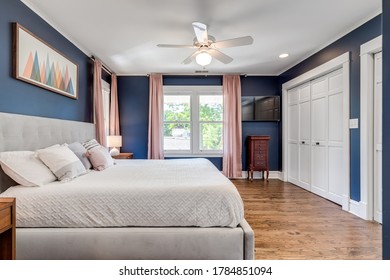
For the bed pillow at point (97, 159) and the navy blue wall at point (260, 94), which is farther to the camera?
the navy blue wall at point (260, 94)

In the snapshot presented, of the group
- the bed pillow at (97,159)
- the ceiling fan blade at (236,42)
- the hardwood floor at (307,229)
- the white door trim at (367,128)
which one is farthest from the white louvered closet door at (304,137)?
the bed pillow at (97,159)

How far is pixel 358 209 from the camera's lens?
2.83m

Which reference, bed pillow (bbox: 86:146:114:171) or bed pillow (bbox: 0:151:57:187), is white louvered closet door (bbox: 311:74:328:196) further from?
bed pillow (bbox: 0:151:57:187)

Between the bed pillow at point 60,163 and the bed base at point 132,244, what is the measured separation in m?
0.48

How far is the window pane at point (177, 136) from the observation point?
517cm

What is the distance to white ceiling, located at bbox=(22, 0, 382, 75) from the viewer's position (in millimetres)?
2346

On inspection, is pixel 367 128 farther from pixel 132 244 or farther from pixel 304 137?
pixel 132 244

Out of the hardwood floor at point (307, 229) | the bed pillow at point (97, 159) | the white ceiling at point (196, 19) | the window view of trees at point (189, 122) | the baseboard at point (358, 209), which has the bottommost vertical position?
the hardwood floor at point (307, 229)

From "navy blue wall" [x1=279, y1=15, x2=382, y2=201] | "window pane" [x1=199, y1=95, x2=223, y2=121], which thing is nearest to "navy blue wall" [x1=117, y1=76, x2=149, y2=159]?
"window pane" [x1=199, y1=95, x2=223, y2=121]

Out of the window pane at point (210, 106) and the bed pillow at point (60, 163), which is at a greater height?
the window pane at point (210, 106)

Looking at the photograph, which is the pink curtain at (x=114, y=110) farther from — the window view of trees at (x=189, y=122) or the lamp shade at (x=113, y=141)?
the window view of trees at (x=189, y=122)

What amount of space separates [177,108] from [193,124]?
0.53m

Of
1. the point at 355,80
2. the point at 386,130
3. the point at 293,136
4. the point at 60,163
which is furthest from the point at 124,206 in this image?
the point at 293,136
